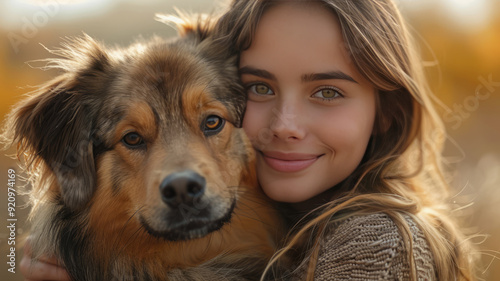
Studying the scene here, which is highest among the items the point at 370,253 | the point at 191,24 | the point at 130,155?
the point at 191,24

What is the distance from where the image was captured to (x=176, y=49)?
274 centimetres

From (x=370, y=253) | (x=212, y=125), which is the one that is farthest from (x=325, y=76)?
(x=370, y=253)

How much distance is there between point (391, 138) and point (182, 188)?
4.36 ft

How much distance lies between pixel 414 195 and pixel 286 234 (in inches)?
30.2

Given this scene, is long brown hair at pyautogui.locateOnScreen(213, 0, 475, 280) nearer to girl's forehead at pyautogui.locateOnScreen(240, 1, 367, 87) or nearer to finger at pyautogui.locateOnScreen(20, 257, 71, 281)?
girl's forehead at pyautogui.locateOnScreen(240, 1, 367, 87)

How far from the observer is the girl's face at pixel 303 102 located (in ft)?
7.91

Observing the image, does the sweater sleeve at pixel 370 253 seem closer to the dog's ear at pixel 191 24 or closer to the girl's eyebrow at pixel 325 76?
the girl's eyebrow at pixel 325 76

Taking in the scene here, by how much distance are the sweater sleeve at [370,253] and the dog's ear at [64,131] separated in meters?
1.32

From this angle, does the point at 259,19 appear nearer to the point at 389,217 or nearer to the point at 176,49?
the point at 176,49

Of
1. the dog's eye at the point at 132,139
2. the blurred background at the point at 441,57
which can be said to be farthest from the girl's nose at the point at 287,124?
the blurred background at the point at 441,57

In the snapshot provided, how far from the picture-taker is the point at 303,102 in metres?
2.46

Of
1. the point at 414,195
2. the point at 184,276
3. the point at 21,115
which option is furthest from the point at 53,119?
the point at 414,195

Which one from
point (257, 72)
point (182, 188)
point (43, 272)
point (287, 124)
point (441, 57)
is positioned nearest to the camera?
A: point (182, 188)

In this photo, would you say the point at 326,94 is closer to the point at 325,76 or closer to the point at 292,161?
the point at 325,76
